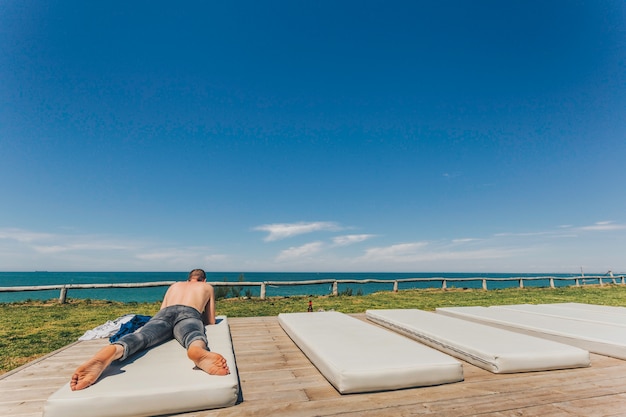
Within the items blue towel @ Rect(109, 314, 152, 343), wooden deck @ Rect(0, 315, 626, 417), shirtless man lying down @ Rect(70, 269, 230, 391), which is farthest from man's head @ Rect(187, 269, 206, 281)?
wooden deck @ Rect(0, 315, 626, 417)

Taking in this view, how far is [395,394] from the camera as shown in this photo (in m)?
2.46

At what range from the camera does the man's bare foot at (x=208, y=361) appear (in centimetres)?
240

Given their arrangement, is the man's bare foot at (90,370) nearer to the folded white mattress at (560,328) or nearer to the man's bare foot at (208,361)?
the man's bare foot at (208,361)

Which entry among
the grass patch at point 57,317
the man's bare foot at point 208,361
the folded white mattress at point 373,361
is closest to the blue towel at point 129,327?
the grass patch at point 57,317

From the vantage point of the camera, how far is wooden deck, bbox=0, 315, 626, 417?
216 cm

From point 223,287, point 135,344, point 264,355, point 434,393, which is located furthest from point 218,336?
point 223,287

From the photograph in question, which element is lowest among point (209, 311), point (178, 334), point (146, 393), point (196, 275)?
point (146, 393)

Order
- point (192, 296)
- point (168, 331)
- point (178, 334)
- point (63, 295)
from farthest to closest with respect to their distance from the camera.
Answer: point (63, 295), point (192, 296), point (168, 331), point (178, 334)

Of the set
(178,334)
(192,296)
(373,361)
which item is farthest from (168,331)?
(373,361)

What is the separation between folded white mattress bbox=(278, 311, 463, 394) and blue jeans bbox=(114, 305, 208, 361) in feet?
3.84

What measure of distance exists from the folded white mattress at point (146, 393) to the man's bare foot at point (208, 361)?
44 mm

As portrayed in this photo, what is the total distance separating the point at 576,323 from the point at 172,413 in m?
5.48

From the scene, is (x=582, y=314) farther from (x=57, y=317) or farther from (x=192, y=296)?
(x=57, y=317)

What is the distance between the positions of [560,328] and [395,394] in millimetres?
3274
